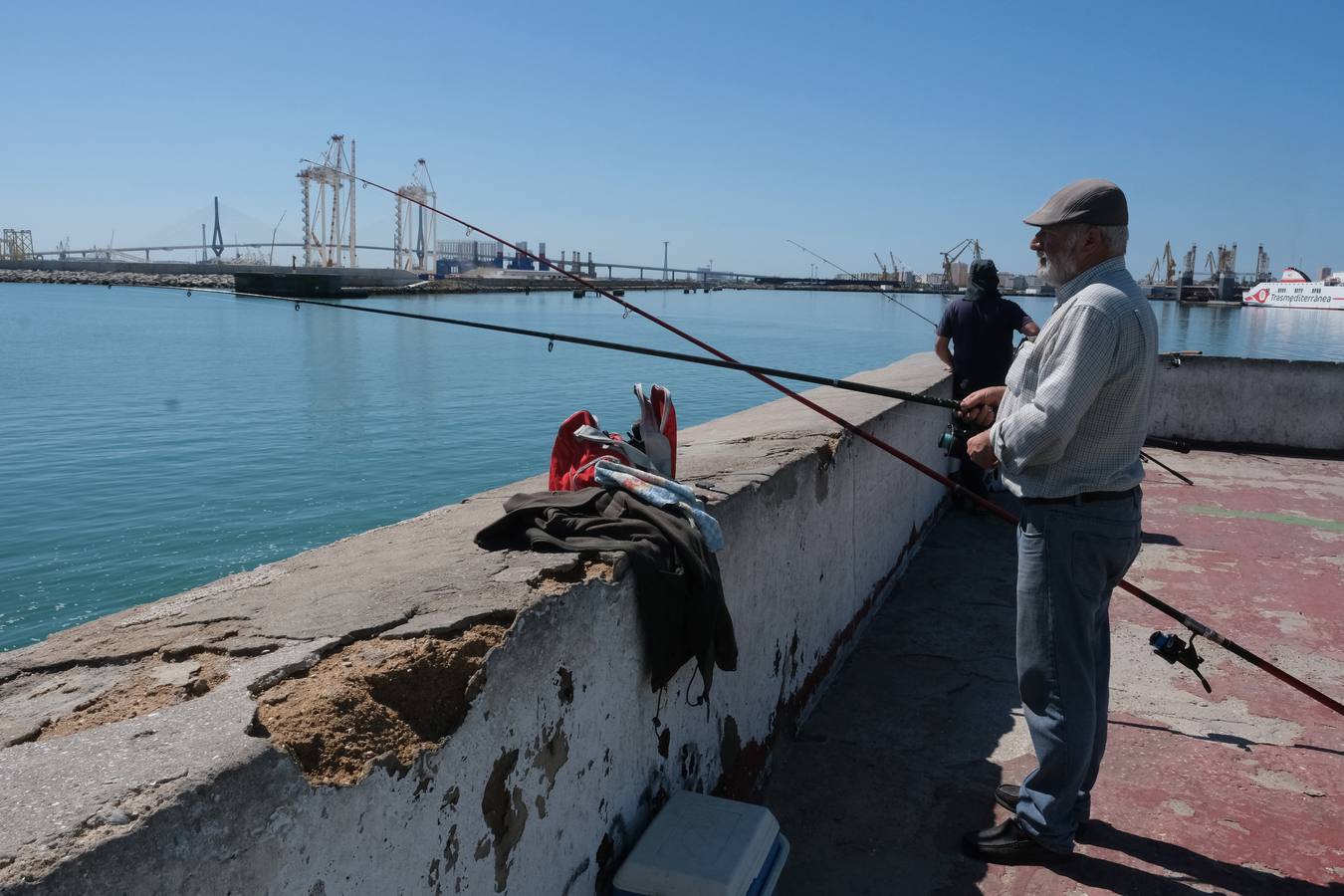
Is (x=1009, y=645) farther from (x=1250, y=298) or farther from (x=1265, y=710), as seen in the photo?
(x=1250, y=298)

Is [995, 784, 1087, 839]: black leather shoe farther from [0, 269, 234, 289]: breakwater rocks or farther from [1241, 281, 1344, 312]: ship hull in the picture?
[0, 269, 234, 289]: breakwater rocks

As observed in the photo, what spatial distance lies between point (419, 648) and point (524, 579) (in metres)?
0.33

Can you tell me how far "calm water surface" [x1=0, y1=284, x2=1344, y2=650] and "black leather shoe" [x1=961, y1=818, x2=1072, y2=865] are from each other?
667 centimetres

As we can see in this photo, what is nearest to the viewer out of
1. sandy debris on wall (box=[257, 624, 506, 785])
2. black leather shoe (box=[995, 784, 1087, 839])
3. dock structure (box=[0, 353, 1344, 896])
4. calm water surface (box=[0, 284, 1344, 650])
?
dock structure (box=[0, 353, 1344, 896])

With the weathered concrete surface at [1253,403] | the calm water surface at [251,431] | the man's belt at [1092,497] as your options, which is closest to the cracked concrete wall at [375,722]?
the man's belt at [1092,497]

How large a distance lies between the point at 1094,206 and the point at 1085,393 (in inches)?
18.1

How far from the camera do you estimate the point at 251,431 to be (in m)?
16.7

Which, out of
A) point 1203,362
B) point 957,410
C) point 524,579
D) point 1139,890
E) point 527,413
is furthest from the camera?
point 527,413

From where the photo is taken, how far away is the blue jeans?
2.34 m

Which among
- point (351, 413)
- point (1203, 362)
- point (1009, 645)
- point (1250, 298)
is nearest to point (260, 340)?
point (351, 413)

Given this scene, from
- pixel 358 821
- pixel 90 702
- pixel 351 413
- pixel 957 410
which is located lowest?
pixel 351 413

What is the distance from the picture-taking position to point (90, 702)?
1.38m

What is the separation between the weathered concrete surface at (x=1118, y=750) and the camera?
2518 mm

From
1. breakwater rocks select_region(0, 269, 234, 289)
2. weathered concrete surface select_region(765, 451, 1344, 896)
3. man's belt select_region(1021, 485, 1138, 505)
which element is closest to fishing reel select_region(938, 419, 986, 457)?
man's belt select_region(1021, 485, 1138, 505)
